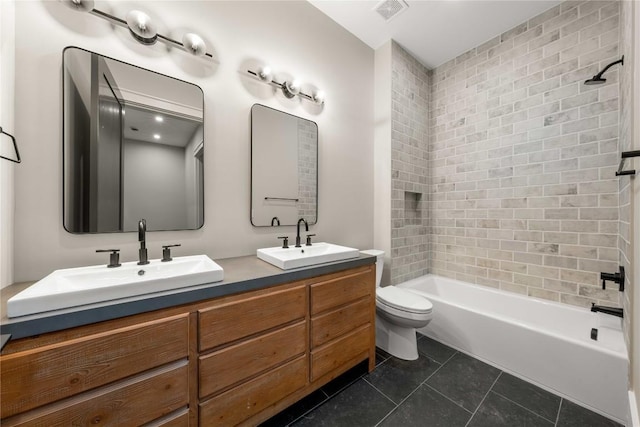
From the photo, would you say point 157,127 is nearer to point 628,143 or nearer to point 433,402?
point 433,402

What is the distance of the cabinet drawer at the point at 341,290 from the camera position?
57.3 inches

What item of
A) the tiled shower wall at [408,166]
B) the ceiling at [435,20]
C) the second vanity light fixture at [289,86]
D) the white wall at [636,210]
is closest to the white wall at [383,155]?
the tiled shower wall at [408,166]

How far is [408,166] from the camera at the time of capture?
8.92 feet

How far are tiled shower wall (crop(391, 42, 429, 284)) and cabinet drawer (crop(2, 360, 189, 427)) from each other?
6.89 feet

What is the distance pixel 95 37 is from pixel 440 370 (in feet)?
10.3

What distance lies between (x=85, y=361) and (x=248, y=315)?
59cm

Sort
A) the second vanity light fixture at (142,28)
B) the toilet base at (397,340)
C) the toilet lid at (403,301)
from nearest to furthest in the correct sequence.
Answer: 1. the second vanity light fixture at (142,28)
2. the toilet lid at (403,301)
3. the toilet base at (397,340)

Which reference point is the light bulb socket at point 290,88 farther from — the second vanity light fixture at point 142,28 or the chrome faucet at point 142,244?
the chrome faucet at point 142,244

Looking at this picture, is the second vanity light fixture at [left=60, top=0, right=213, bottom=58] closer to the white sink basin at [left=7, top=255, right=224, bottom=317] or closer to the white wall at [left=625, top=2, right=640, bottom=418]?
the white sink basin at [left=7, top=255, right=224, bottom=317]

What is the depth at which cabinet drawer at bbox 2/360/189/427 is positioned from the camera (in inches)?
30.4

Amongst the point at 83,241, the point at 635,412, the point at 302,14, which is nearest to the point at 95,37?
the point at 83,241

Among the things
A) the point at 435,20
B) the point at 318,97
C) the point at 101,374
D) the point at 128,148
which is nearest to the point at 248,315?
the point at 101,374

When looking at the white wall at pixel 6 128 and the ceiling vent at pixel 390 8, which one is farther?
the ceiling vent at pixel 390 8

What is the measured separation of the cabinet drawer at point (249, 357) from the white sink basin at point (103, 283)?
0.37 meters
